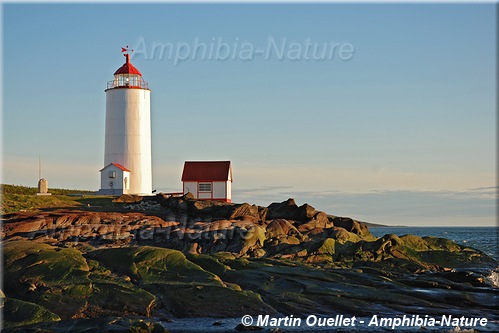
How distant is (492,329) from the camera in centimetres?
1709

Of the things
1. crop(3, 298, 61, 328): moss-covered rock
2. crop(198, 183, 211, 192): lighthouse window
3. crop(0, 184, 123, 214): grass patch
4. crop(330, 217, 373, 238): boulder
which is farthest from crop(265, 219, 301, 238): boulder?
crop(198, 183, 211, 192): lighthouse window

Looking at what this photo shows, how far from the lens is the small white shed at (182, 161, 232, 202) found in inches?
1906

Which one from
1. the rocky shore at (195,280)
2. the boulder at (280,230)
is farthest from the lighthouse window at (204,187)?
the rocky shore at (195,280)

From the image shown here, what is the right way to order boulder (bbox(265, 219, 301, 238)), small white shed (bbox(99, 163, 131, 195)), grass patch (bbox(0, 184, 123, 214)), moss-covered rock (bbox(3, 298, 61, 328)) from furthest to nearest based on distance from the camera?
1. small white shed (bbox(99, 163, 131, 195))
2. grass patch (bbox(0, 184, 123, 214))
3. boulder (bbox(265, 219, 301, 238))
4. moss-covered rock (bbox(3, 298, 61, 328))

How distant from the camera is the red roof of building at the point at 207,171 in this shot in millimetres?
48688

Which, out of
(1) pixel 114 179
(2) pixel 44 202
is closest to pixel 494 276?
(2) pixel 44 202

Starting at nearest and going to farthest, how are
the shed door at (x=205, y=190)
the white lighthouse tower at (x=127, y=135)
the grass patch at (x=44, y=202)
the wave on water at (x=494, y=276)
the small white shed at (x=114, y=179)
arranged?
the wave on water at (x=494, y=276)
the grass patch at (x=44, y=202)
the small white shed at (x=114, y=179)
the white lighthouse tower at (x=127, y=135)
the shed door at (x=205, y=190)

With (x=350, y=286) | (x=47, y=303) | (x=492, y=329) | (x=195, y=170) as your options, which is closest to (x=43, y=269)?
(x=47, y=303)

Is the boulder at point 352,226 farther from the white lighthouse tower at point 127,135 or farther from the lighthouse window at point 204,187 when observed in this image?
the white lighthouse tower at point 127,135

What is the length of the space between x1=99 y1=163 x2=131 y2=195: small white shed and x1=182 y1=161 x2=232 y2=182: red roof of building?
14.7 feet

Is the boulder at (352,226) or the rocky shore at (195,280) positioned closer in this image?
the rocky shore at (195,280)

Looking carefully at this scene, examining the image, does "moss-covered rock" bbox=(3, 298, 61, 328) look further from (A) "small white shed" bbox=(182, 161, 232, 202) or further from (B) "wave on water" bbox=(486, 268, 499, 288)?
(A) "small white shed" bbox=(182, 161, 232, 202)

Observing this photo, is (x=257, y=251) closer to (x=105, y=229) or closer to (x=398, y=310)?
(x=105, y=229)

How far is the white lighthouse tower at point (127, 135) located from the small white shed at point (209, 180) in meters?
2.93
